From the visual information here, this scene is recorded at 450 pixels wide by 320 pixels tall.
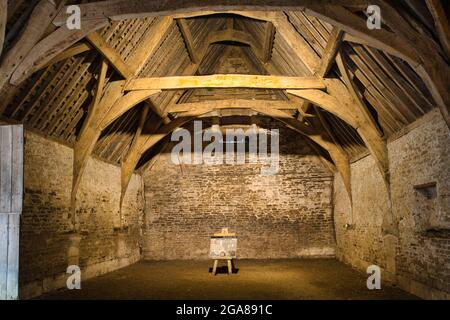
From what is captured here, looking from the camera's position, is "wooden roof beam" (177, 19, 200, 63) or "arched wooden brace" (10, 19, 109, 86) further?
"wooden roof beam" (177, 19, 200, 63)

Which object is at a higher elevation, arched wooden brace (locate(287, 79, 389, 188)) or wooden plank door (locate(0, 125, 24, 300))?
arched wooden brace (locate(287, 79, 389, 188))

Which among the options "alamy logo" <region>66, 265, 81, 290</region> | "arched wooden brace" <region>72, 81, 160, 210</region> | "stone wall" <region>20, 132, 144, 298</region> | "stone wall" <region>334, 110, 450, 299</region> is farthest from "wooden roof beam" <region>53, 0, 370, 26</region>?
"alamy logo" <region>66, 265, 81, 290</region>

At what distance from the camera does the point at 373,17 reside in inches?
188

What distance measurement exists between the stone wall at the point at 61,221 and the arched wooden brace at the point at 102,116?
0.13 metres

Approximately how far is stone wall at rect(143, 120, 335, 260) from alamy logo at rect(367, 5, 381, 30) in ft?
23.3

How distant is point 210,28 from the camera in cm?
932

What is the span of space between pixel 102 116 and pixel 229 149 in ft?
16.6

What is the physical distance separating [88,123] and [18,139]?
210cm

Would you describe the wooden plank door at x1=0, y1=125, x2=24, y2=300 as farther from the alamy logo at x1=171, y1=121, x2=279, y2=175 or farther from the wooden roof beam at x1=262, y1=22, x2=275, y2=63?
the alamy logo at x1=171, y1=121, x2=279, y2=175

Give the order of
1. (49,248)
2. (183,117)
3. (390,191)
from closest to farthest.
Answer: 1. (49,248)
2. (390,191)
3. (183,117)

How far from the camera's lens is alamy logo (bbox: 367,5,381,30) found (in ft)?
A: 15.2

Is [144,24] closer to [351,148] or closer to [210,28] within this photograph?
[210,28]

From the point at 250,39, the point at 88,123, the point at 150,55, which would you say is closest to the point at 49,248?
the point at 88,123

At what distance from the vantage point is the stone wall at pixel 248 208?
11.8m
